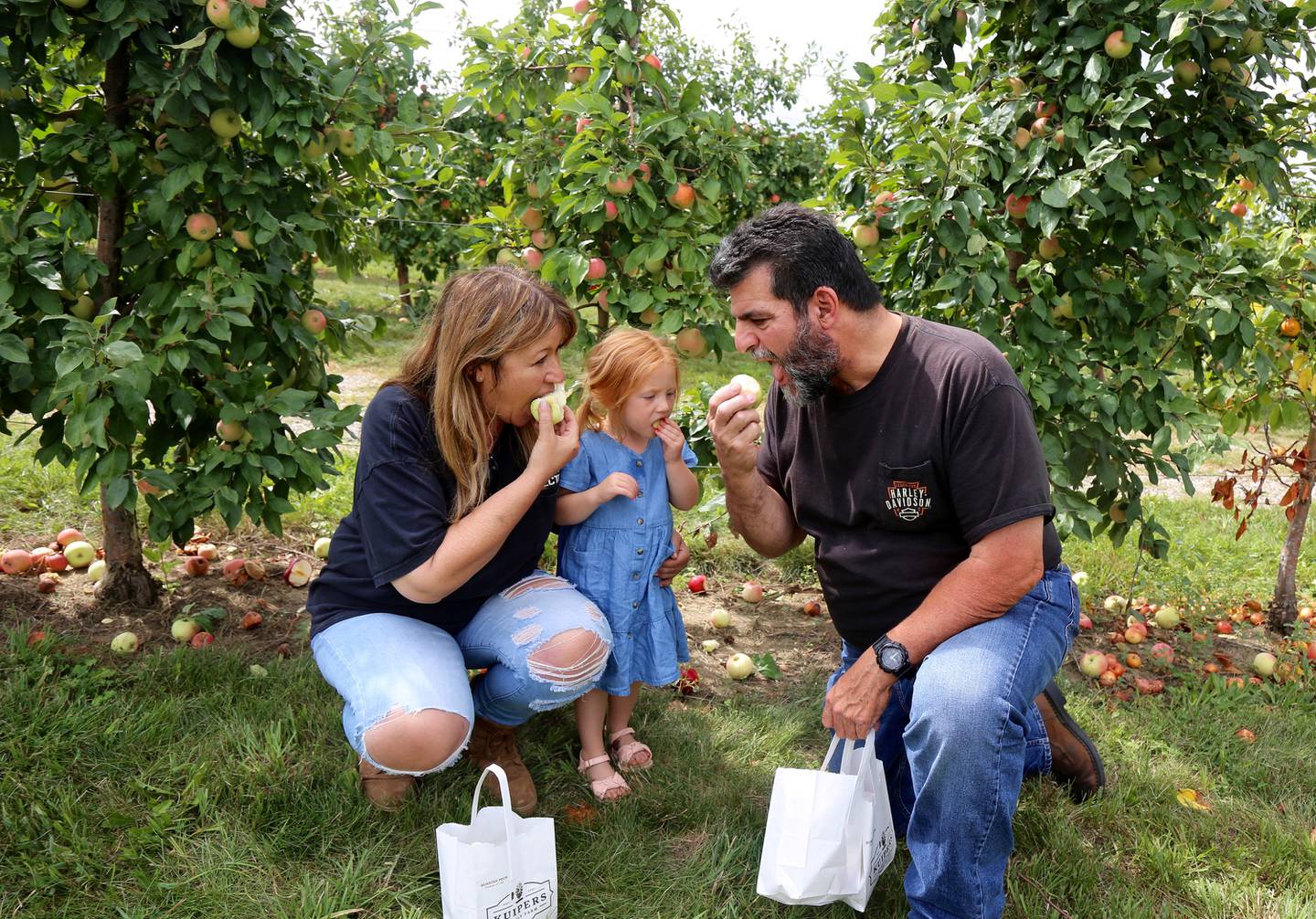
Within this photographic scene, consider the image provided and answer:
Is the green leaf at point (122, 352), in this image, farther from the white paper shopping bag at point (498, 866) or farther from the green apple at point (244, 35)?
the white paper shopping bag at point (498, 866)

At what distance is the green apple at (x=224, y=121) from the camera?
248 cm

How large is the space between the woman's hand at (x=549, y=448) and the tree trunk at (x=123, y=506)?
1.22 meters

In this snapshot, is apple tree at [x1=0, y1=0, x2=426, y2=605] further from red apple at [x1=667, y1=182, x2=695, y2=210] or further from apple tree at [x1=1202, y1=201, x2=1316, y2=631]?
apple tree at [x1=1202, y1=201, x2=1316, y2=631]

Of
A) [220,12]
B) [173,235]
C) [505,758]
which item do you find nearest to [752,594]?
[505,758]

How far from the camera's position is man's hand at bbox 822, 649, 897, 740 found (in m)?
1.82

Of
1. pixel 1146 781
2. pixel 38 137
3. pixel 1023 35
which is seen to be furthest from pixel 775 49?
pixel 1146 781

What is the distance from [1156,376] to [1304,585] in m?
1.80

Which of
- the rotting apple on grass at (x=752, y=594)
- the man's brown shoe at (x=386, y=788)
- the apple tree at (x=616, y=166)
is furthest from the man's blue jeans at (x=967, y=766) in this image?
the rotting apple on grass at (x=752, y=594)

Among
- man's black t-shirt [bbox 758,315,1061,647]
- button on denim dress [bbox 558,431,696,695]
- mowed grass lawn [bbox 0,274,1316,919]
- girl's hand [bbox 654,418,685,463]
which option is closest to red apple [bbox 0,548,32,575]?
mowed grass lawn [bbox 0,274,1316,919]

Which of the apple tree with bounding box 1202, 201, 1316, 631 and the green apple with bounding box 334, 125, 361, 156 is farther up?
the green apple with bounding box 334, 125, 361, 156

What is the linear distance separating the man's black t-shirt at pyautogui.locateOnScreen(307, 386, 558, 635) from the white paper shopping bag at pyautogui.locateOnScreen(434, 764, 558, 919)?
537 mm

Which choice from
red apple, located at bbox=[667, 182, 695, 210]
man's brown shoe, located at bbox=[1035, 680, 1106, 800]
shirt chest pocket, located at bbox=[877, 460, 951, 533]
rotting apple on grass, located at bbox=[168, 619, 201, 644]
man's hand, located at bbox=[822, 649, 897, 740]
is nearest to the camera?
man's hand, located at bbox=[822, 649, 897, 740]

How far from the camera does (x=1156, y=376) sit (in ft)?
9.24

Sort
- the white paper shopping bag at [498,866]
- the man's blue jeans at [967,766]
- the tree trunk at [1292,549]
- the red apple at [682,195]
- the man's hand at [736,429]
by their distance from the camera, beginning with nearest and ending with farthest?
the white paper shopping bag at [498,866] → the man's blue jeans at [967,766] → the man's hand at [736,429] → the red apple at [682,195] → the tree trunk at [1292,549]
